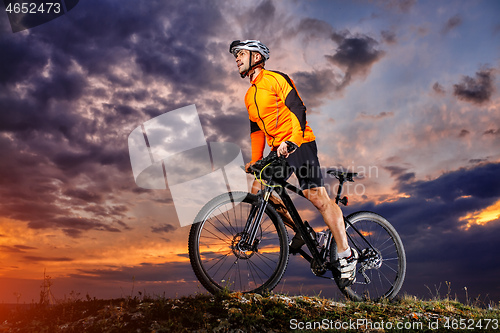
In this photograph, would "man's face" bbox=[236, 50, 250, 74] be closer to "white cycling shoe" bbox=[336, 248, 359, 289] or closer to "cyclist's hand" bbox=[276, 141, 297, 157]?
"cyclist's hand" bbox=[276, 141, 297, 157]

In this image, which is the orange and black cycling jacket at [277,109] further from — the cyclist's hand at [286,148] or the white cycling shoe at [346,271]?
the white cycling shoe at [346,271]

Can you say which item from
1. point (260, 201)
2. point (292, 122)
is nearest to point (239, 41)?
point (292, 122)

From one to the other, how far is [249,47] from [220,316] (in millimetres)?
3979

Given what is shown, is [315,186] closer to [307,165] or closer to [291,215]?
[307,165]

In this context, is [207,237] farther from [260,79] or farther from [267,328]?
[260,79]

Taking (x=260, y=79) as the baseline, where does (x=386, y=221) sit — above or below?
below

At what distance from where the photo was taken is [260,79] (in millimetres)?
5855

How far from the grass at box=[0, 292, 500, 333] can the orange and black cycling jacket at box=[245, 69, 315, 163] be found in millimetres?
2380

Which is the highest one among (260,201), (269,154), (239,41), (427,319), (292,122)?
(239,41)

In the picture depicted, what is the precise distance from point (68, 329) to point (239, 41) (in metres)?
4.70

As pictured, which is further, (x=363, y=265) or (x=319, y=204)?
(x=363, y=265)

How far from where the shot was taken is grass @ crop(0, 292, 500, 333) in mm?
4410

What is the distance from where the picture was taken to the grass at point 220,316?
4410 millimetres

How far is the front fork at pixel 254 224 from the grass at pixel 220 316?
2.27ft
